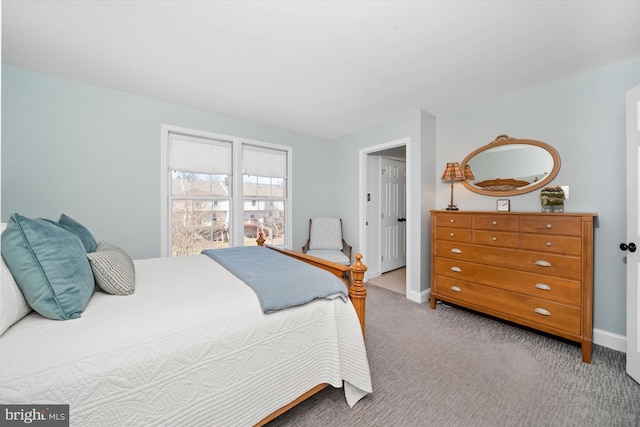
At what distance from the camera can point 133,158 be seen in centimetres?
293

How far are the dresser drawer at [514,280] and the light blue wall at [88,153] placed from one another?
3.30m

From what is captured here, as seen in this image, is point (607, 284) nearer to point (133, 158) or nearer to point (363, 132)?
point (363, 132)

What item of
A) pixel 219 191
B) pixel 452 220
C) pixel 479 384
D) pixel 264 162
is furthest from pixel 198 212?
pixel 479 384

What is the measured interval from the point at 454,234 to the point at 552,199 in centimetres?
88

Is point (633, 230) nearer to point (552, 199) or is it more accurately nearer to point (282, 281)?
point (552, 199)

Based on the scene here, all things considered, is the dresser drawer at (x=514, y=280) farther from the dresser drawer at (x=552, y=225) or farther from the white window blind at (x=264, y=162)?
the white window blind at (x=264, y=162)

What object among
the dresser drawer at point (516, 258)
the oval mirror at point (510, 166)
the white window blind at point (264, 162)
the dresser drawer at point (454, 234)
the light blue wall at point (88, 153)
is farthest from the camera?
the white window blind at point (264, 162)

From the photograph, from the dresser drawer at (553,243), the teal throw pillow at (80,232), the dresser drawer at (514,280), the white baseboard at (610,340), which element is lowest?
the white baseboard at (610,340)

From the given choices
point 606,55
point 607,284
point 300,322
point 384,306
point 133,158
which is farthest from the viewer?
point 384,306

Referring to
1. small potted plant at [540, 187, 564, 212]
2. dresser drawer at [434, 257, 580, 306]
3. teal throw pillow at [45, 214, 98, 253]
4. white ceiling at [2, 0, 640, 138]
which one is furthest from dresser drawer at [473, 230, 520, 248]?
teal throw pillow at [45, 214, 98, 253]

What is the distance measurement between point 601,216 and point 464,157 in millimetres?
1342

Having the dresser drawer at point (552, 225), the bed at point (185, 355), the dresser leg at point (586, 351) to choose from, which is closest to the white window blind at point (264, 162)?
the bed at point (185, 355)

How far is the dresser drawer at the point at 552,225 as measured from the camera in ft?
7.06

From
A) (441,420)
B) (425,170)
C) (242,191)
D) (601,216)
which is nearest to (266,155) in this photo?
(242,191)
